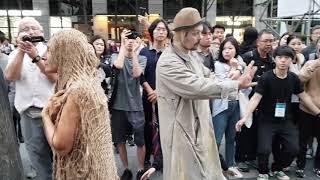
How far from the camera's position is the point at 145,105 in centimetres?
503

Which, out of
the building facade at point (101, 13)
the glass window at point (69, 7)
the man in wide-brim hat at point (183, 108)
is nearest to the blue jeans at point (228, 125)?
the man in wide-brim hat at point (183, 108)

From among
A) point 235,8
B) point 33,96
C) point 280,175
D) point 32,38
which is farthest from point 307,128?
point 235,8

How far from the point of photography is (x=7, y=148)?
4.42 feet

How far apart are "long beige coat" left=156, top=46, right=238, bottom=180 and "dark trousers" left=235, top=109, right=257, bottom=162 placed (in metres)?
2.46

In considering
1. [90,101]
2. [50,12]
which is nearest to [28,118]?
[90,101]

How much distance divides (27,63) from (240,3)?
22747 mm

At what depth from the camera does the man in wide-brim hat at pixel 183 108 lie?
2.76 metres

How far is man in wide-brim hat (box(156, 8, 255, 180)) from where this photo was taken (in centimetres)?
276

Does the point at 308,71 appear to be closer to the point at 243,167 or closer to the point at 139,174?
the point at 243,167

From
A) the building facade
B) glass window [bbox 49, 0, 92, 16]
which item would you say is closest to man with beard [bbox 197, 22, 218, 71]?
the building facade

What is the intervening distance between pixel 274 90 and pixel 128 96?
69.7 inches

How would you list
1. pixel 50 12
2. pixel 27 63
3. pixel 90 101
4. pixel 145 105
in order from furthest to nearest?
pixel 50 12 < pixel 145 105 < pixel 27 63 < pixel 90 101

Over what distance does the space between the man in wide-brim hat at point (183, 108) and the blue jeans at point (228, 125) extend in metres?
1.92

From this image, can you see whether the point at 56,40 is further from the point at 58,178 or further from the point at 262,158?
the point at 262,158
